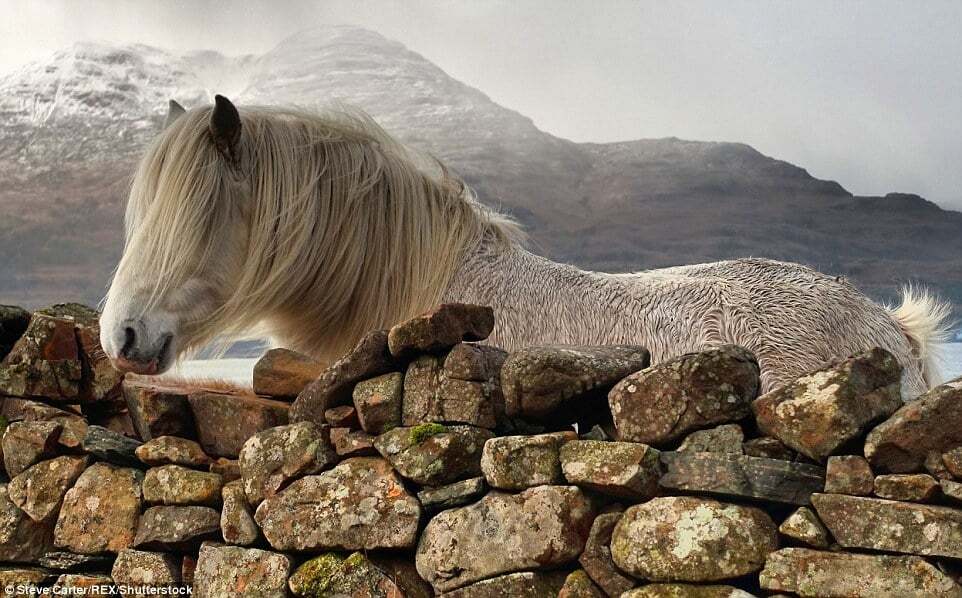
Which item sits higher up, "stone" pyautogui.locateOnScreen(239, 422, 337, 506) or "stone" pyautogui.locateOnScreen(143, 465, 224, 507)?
"stone" pyautogui.locateOnScreen(239, 422, 337, 506)

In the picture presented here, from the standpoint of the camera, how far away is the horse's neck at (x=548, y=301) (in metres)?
3.75

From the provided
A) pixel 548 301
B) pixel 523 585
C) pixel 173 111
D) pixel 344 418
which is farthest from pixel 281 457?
pixel 173 111

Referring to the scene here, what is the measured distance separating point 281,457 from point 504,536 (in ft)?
3.28

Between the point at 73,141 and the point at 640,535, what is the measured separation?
390 feet

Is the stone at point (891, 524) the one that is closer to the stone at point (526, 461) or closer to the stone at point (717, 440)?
the stone at point (717, 440)

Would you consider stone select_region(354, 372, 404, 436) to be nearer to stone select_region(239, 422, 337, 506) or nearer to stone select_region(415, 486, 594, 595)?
stone select_region(239, 422, 337, 506)

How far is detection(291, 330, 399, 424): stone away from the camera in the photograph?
9.86 feet

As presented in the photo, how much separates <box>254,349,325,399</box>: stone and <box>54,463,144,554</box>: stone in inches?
27.5

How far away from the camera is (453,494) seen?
8.80ft

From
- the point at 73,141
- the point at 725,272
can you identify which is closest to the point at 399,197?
the point at 725,272

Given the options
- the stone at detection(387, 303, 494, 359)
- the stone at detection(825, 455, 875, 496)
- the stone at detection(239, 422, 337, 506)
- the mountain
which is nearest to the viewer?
the stone at detection(825, 455, 875, 496)

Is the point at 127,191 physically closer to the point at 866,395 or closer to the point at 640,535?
the point at 640,535

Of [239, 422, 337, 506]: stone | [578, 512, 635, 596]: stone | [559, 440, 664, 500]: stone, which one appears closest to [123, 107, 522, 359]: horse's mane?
[239, 422, 337, 506]: stone

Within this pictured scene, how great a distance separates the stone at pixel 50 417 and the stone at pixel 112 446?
185 mm
